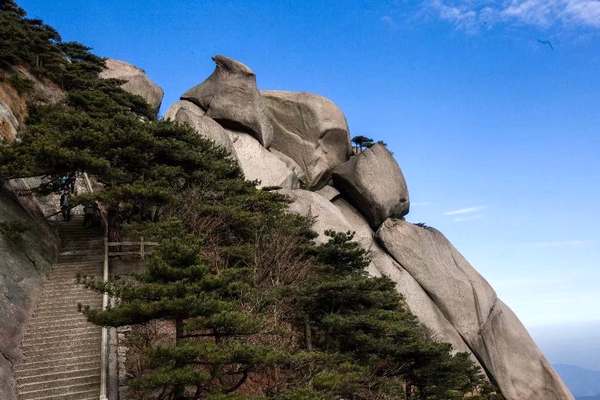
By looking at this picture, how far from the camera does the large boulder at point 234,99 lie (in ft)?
91.5

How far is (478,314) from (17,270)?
67.2ft

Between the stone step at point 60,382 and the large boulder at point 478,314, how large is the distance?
17.3 metres

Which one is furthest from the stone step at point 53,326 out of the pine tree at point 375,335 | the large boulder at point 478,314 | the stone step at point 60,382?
the large boulder at point 478,314

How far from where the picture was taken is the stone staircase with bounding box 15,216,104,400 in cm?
906

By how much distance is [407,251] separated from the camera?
949 inches

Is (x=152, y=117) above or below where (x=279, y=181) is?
above

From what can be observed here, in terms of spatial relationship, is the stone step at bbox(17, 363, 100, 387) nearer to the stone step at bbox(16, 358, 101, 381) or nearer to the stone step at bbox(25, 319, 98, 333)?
the stone step at bbox(16, 358, 101, 381)

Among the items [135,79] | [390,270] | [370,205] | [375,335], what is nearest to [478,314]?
[390,270]

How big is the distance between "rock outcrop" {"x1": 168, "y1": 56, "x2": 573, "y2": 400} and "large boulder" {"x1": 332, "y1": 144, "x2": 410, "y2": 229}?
6 centimetres

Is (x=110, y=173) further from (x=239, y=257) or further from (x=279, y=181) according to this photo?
(x=279, y=181)

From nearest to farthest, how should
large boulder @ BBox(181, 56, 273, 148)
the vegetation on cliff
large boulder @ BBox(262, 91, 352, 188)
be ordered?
the vegetation on cliff → large boulder @ BBox(181, 56, 273, 148) → large boulder @ BBox(262, 91, 352, 188)

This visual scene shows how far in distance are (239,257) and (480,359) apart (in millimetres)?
15373

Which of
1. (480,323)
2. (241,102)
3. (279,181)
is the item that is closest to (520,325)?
(480,323)

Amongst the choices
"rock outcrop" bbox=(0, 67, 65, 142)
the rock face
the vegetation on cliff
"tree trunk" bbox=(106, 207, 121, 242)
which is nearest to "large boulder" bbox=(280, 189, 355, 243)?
the vegetation on cliff
